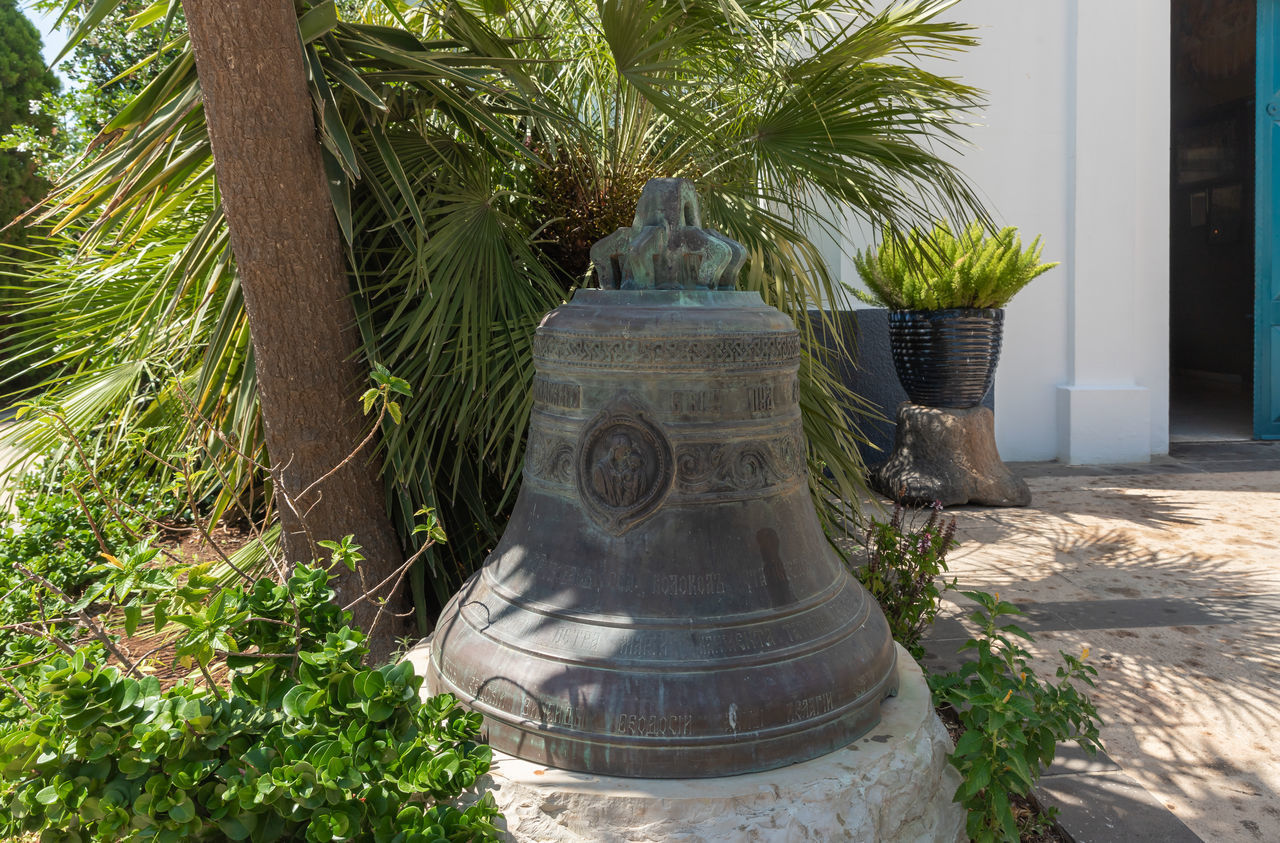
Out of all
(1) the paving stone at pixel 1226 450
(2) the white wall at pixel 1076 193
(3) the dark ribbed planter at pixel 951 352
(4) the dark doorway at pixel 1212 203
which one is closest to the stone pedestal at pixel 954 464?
(3) the dark ribbed planter at pixel 951 352

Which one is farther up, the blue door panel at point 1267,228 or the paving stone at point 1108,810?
the blue door panel at point 1267,228

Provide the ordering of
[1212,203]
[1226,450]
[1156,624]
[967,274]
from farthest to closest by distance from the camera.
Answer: [1212,203], [1226,450], [967,274], [1156,624]

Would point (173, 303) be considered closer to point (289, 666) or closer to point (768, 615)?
point (289, 666)

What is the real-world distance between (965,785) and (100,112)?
6305 mm

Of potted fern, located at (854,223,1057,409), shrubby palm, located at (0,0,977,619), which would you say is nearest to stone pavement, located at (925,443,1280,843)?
potted fern, located at (854,223,1057,409)

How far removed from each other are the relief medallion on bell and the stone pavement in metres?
1.30

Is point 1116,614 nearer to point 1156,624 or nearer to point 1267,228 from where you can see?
point 1156,624

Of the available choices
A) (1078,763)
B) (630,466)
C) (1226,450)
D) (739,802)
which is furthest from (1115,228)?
(739,802)

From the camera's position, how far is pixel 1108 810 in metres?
2.13

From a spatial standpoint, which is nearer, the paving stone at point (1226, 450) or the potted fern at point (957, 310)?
the potted fern at point (957, 310)

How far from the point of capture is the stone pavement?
7.20 feet

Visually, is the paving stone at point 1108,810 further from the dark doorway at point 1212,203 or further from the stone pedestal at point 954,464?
the dark doorway at point 1212,203

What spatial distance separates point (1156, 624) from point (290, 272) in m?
3.32

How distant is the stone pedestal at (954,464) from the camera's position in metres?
5.20
